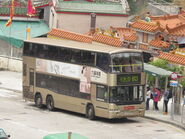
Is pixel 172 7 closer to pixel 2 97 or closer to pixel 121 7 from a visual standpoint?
pixel 121 7

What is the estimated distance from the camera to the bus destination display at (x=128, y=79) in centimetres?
3356

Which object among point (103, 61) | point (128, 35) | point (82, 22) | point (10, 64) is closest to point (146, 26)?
point (128, 35)

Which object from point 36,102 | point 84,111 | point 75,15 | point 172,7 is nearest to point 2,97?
point 36,102

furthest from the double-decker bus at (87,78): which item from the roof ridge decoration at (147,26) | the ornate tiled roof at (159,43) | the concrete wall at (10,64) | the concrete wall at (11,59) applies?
the concrete wall at (11,59)

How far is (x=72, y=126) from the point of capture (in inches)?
1300

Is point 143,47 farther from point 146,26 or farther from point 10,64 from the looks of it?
point 10,64

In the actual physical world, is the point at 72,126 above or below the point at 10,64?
above

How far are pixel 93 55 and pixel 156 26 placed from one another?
50.7 feet

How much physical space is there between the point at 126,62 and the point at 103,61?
3.89 feet

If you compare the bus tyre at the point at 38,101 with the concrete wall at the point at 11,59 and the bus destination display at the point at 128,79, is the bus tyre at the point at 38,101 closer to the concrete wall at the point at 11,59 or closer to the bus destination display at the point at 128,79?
the bus destination display at the point at 128,79

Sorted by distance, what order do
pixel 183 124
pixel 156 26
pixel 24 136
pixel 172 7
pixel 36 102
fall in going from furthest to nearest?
pixel 172 7 < pixel 156 26 < pixel 36 102 < pixel 183 124 < pixel 24 136

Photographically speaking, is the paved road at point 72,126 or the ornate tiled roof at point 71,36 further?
the ornate tiled roof at point 71,36

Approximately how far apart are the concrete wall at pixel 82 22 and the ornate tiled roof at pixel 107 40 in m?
11.1

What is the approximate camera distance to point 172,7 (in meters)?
69.4
